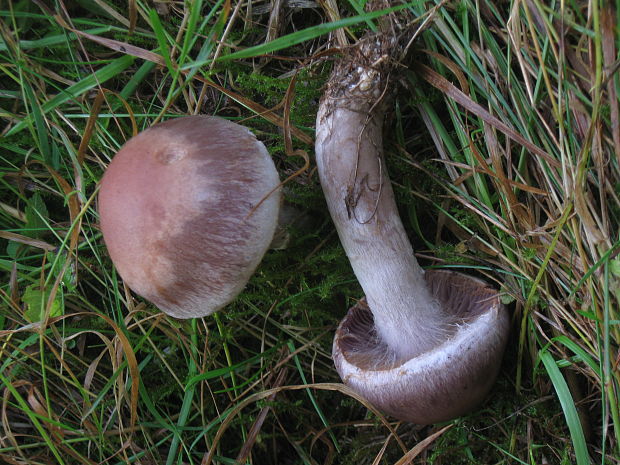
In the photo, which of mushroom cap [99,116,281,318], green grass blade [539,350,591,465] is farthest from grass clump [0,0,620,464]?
mushroom cap [99,116,281,318]

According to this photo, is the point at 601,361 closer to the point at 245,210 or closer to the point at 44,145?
the point at 245,210

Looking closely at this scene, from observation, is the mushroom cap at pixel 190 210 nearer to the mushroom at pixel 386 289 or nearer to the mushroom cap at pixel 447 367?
the mushroom at pixel 386 289

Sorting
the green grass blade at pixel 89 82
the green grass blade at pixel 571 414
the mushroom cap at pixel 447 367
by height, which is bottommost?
the green grass blade at pixel 571 414

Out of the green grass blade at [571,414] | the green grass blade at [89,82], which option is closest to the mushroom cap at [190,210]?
the green grass blade at [89,82]

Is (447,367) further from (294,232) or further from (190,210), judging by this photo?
(190,210)

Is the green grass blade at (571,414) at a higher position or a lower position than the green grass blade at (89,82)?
lower

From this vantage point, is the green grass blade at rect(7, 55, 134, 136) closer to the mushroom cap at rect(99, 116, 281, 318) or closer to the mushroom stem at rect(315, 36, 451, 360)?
the mushroom cap at rect(99, 116, 281, 318)

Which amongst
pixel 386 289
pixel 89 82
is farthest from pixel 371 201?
pixel 89 82
